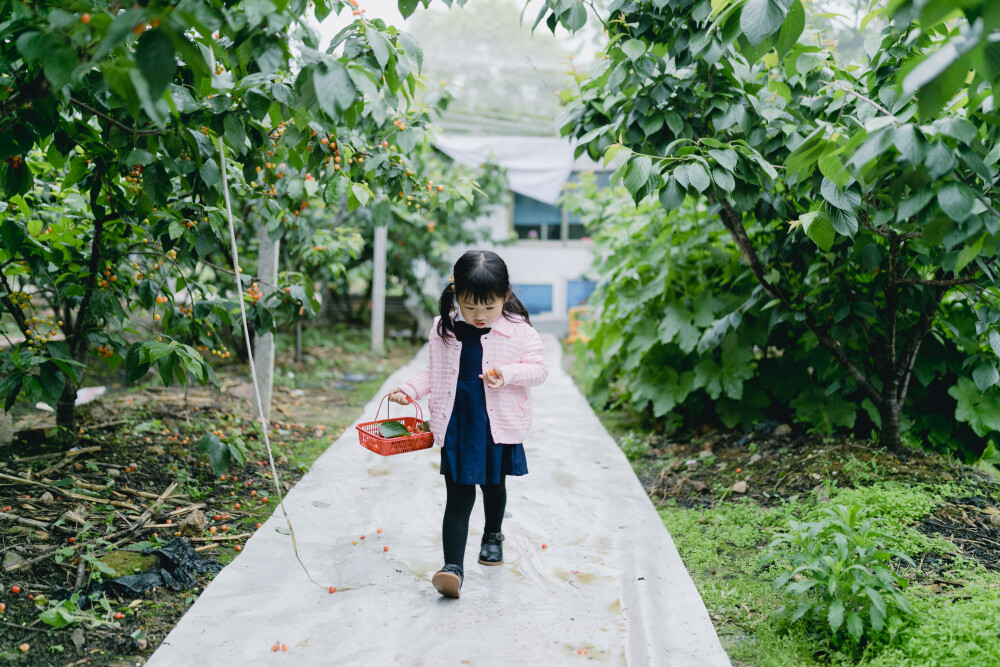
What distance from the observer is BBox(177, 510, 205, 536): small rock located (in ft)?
8.13

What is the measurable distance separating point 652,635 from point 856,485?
128 centimetres

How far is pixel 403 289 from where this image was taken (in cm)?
903

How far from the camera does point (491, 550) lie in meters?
2.41

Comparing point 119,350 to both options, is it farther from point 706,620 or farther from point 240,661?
point 706,620

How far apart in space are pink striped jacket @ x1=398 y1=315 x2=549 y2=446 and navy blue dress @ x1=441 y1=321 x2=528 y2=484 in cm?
2

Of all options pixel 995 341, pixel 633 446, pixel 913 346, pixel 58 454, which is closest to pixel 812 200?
pixel 995 341

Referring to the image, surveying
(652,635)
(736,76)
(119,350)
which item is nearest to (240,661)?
(652,635)

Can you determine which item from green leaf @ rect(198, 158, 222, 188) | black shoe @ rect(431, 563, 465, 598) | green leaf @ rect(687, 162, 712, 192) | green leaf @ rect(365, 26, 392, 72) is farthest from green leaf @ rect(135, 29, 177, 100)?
black shoe @ rect(431, 563, 465, 598)

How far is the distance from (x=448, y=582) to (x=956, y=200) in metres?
1.64

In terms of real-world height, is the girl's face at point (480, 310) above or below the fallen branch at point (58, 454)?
above

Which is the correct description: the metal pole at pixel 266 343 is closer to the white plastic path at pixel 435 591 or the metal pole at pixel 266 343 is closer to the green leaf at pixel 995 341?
the white plastic path at pixel 435 591

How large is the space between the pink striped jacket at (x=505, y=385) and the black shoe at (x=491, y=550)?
40 cm

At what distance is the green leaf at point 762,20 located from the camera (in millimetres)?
1599

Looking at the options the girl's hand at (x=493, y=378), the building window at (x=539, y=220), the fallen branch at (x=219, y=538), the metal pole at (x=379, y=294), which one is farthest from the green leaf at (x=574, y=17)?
the building window at (x=539, y=220)
